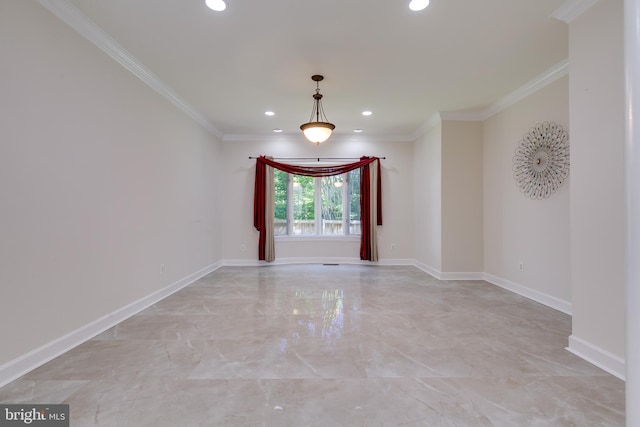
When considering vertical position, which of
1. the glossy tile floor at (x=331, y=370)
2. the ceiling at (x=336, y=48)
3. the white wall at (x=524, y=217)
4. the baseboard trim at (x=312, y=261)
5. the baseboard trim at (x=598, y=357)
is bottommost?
the glossy tile floor at (x=331, y=370)

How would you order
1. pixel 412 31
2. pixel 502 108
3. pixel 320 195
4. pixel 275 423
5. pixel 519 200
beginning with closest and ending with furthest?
pixel 275 423
pixel 412 31
pixel 519 200
pixel 502 108
pixel 320 195

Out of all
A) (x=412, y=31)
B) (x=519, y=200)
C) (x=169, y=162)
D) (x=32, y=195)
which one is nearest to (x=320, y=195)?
(x=169, y=162)

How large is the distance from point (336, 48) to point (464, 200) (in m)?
3.19

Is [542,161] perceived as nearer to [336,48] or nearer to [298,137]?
[336,48]

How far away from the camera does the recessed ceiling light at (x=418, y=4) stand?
2.26 meters

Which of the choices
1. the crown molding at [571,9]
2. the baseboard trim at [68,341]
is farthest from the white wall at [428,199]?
the baseboard trim at [68,341]

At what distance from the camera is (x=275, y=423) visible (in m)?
1.54

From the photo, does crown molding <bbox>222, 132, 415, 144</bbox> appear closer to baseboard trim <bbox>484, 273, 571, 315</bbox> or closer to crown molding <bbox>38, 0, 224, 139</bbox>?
crown molding <bbox>38, 0, 224, 139</bbox>

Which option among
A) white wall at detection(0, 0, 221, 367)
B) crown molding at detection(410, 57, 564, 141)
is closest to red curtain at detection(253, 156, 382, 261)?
crown molding at detection(410, 57, 564, 141)

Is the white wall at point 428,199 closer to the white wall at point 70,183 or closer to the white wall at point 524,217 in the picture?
the white wall at point 524,217

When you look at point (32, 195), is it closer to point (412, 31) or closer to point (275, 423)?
point (275, 423)

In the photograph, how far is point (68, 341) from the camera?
2.35 metres

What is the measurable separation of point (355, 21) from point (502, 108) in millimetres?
2904

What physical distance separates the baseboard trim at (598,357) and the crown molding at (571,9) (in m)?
2.48
